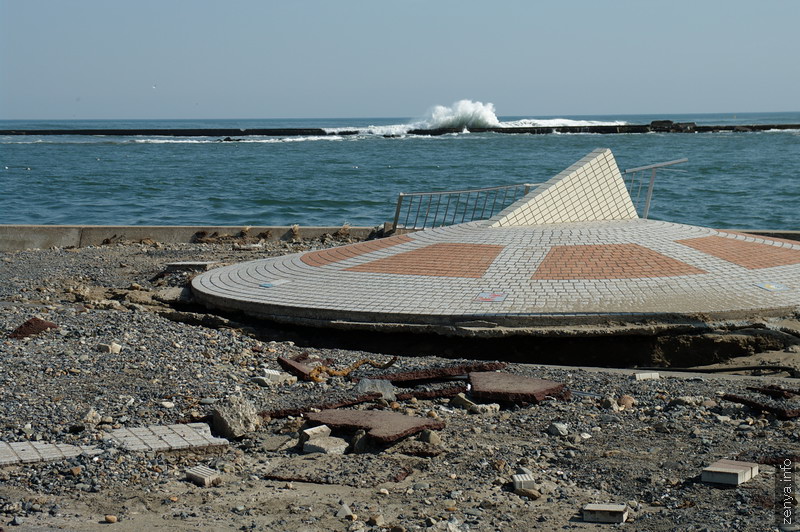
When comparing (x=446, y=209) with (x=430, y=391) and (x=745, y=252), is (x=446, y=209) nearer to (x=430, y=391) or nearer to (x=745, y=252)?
(x=745, y=252)

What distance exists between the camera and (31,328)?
9.21 meters

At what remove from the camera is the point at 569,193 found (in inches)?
490

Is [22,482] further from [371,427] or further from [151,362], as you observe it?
[151,362]

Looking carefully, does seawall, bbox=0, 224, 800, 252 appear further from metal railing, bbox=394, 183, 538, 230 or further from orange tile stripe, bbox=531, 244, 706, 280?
orange tile stripe, bbox=531, 244, 706, 280

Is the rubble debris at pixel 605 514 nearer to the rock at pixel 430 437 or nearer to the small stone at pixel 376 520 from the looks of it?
the small stone at pixel 376 520

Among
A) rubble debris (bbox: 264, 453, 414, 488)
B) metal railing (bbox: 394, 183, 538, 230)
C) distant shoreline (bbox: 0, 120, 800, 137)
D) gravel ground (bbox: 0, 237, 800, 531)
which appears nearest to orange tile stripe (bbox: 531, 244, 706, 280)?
gravel ground (bbox: 0, 237, 800, 531)

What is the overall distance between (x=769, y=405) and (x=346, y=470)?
3287 mm

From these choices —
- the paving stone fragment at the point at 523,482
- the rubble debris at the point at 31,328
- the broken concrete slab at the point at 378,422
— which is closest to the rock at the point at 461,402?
the broken concrete slab at the point at 378,422

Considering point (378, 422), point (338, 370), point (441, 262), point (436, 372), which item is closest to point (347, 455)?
point (378, 422)

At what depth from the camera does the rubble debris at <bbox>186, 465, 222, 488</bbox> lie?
17.3 feet

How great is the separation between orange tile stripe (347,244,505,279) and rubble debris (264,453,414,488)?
4.71 meters

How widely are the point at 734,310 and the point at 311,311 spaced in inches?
170

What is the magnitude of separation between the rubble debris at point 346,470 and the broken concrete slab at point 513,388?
1.54 m

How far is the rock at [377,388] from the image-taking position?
728 centimetres
